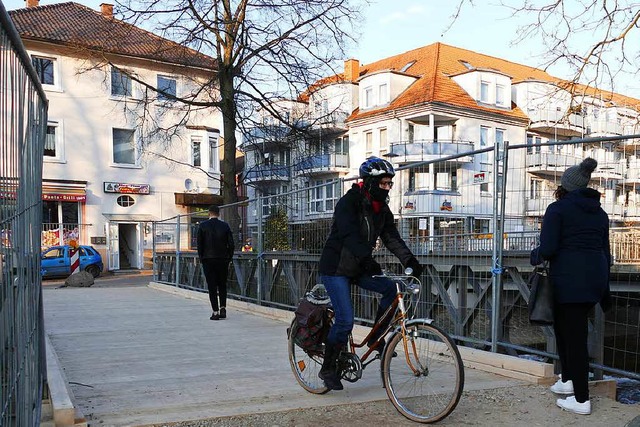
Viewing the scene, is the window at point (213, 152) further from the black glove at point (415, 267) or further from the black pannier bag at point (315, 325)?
the black glove at point (415, 267)

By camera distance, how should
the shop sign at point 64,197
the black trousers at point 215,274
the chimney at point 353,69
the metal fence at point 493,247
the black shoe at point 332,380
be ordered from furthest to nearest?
the chimney at point 353,69 → the shop sign at point 64,197 → the black trousers at point 215,274 → the metal fence at point 493,247 → the black shoe at point 332,380

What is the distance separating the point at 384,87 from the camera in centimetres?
4019

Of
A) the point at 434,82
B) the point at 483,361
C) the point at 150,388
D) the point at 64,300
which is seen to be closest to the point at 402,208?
the point at 483,361

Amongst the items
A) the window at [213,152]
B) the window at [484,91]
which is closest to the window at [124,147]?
the window at [213,152]

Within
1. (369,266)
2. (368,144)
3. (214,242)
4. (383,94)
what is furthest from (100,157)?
(369,266)

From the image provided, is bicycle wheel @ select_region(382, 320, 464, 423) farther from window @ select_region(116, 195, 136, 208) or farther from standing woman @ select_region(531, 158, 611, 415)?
window @ select_region(116, 195, 136, 208)

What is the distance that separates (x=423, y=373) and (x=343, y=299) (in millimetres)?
834

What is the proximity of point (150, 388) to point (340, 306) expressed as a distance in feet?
6.22

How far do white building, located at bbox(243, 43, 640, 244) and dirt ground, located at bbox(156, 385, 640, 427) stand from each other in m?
1.66

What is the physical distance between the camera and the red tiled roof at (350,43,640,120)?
1503 inches

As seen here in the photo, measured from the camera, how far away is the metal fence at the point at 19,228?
233cm

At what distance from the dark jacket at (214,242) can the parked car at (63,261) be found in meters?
16.9

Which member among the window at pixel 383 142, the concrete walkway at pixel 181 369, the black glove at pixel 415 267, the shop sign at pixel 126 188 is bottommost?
the concrete walkway at pixel 181 369

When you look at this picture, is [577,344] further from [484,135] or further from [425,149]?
[484,135]
